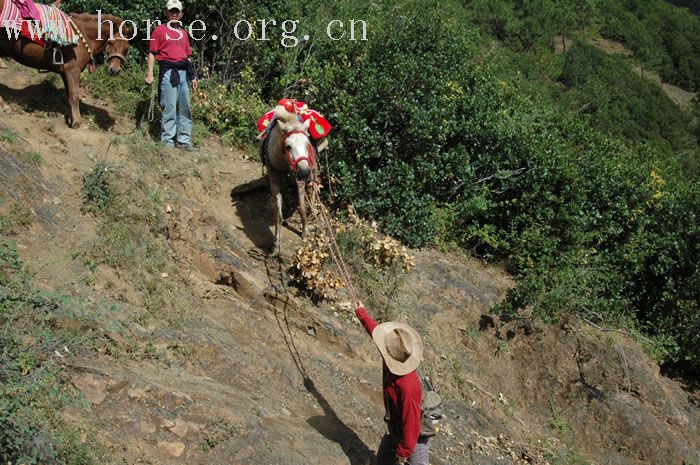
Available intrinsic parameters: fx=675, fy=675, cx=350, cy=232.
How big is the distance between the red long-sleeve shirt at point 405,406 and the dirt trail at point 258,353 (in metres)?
0.77

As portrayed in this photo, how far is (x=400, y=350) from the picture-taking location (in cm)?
527

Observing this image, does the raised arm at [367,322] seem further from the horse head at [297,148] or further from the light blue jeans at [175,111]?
the light blue jeans at [175,111]

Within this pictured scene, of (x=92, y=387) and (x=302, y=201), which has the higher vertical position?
(x=302, y=201)

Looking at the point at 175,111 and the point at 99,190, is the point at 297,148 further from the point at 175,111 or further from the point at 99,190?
the point at 175,111

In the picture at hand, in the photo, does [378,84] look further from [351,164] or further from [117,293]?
[117,293]

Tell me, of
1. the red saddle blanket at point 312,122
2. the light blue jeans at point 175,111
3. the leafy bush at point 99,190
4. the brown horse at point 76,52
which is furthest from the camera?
the light blue jeans at point 175,111

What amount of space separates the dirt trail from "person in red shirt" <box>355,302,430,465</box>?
2.33ft

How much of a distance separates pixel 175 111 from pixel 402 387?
5.59 meters

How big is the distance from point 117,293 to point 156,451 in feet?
6.75

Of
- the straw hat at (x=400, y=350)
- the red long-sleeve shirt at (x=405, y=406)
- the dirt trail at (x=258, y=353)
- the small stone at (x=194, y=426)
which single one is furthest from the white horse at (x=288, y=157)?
the small stone at (x=194, y=426)

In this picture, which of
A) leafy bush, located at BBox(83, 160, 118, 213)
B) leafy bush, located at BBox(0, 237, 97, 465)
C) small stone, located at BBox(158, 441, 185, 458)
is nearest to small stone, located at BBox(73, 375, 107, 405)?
leafy bush, located at BBox(0, 237, 97, 465)

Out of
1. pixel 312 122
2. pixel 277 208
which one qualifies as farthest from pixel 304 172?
pixel 312 122

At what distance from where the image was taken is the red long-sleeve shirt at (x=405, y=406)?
518 centimetres

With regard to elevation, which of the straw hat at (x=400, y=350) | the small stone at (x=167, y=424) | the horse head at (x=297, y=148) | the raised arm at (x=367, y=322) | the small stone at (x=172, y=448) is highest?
the horse head at (x=297, y=148)
